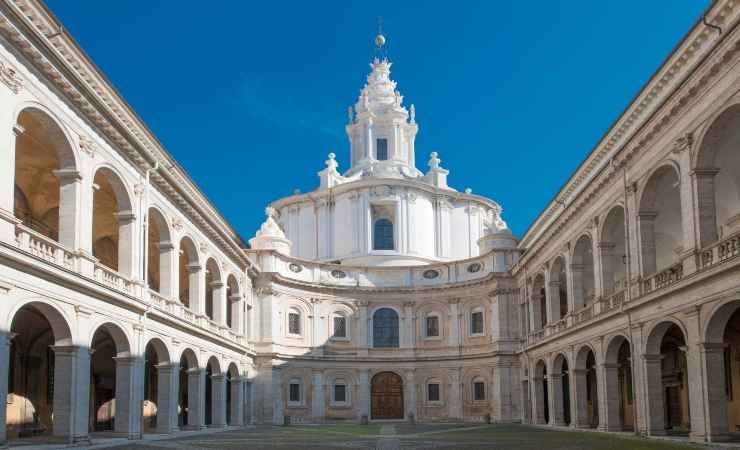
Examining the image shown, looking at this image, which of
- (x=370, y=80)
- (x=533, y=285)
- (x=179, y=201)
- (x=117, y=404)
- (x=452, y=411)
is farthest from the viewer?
(x=370, y=80)

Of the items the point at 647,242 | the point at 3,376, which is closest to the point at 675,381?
the point at 647,242

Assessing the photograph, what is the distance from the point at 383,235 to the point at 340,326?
8450 millimetres

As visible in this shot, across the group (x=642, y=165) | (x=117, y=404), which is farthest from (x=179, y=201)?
(x=642, y=165)

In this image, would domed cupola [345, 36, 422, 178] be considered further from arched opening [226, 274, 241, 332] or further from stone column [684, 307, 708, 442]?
stone column [684, 307, 708, 442]

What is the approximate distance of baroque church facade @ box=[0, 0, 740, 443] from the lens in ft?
77.3

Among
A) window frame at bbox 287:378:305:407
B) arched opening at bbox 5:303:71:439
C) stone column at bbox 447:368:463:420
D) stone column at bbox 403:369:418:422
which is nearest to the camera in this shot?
arched opening at bbox 5:303:71:439

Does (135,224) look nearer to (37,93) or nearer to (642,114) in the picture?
(37,93)

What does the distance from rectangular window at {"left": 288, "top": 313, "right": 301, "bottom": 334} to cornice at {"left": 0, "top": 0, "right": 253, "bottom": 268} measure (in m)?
18.7

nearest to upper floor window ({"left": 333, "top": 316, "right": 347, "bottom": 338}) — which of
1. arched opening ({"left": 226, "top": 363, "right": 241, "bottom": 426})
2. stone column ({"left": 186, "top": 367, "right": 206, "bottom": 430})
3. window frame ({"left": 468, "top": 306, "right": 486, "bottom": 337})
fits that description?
window frame ({"left": 468, "top": 306, "right": 486, "bottom": 337})

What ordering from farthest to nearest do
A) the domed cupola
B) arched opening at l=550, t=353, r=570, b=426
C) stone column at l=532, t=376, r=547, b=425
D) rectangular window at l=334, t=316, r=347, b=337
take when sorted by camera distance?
the domed cupola → rectangular window at l=334, t=316, r=347, b=337 → stone column at l=532, t=376, r=547, b=425 → arched opening at l=550, t=353, r=570, b=426

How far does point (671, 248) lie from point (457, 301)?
19.0 metres

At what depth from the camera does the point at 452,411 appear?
5594 centimetres

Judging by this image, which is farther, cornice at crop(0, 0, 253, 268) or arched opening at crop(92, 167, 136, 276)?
arched opening at crop(92, 167, 136, 276)

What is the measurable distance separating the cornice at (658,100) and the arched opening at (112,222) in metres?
17.3
